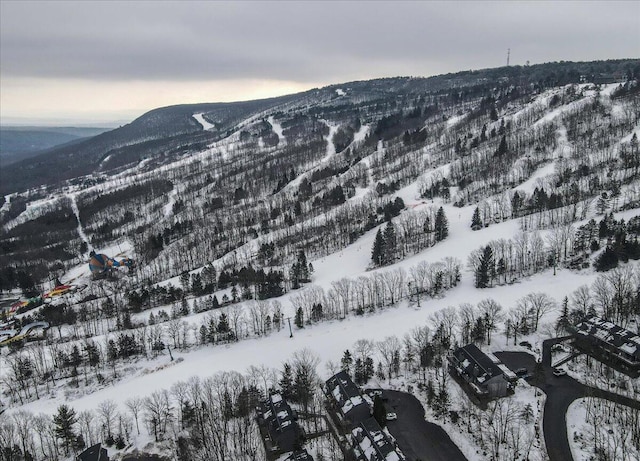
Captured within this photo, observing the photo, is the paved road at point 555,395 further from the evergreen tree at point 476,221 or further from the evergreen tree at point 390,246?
the evergreen tree at point 476,221

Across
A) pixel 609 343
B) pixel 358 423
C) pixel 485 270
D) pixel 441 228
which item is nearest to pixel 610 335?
pixel 609 343

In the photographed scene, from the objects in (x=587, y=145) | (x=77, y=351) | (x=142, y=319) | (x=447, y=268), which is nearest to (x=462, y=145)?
(x=587, y=145)

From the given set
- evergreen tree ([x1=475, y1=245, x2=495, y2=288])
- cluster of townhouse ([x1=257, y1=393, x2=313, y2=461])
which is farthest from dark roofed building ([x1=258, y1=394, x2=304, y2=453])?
evergreen tree ([x1=475, y1=245, x2=495, y2=288])

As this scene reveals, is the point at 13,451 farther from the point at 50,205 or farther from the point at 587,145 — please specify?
the point at 50,205

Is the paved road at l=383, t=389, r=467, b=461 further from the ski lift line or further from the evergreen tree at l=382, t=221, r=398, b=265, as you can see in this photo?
the ski lift line

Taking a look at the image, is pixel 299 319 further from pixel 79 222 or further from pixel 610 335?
pixel 79 222

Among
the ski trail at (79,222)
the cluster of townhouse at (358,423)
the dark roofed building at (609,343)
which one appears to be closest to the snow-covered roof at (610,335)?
the dark roofed building at (609,343)
